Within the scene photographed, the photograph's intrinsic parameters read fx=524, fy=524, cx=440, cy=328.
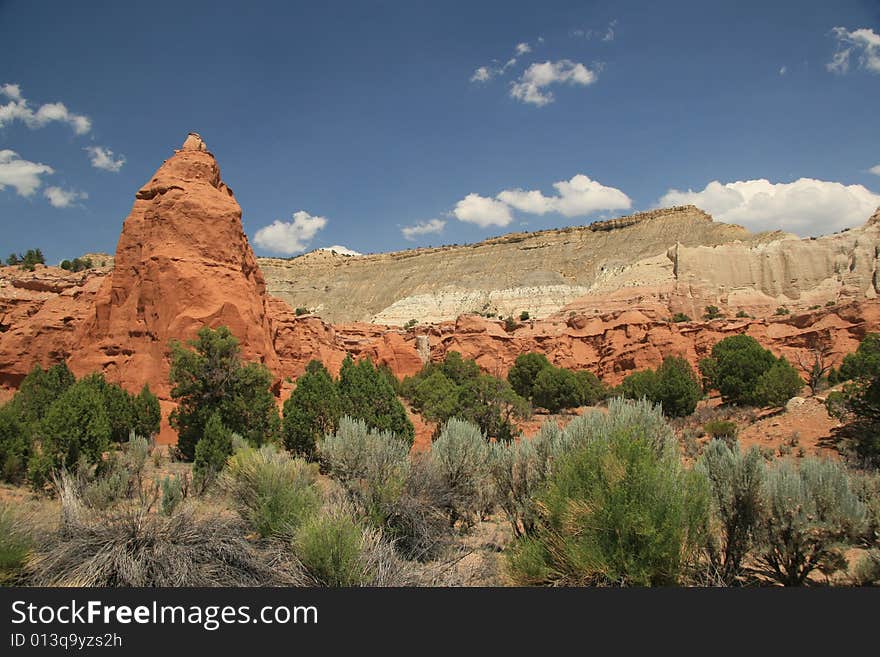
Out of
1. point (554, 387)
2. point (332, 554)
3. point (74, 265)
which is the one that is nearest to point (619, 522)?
point (332, 554)

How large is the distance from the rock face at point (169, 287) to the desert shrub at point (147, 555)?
54.0 feet

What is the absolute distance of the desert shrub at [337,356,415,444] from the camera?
1767 cm

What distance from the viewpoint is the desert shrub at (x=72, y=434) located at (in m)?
12.3

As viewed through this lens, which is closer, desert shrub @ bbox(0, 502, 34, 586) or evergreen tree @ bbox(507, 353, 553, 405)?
desert shrub @ bbox(0, 502, 34, 586)

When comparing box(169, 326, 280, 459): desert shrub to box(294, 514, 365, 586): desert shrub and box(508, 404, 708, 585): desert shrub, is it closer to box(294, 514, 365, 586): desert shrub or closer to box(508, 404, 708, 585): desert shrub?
box(294, 514, 365, 586): desert shrub

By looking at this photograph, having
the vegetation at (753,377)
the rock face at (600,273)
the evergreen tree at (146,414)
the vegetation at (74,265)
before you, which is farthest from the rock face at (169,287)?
the rock face at (600,273)

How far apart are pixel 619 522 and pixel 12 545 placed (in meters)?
6.37

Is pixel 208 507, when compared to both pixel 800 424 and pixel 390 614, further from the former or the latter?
pixel 800 424

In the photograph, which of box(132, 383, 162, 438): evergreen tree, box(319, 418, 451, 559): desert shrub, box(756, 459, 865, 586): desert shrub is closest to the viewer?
box(756, 459, 865, 586): desert shrub

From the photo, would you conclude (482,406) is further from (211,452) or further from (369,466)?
(369,466)

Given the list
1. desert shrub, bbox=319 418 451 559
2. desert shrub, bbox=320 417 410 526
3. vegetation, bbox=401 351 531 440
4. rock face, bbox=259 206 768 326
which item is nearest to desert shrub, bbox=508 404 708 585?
desert shrub, bbox=319 418 451 559

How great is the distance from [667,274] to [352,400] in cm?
5972

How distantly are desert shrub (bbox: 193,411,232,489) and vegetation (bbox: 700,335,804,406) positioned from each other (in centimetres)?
2447

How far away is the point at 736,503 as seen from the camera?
7160 millimetres
